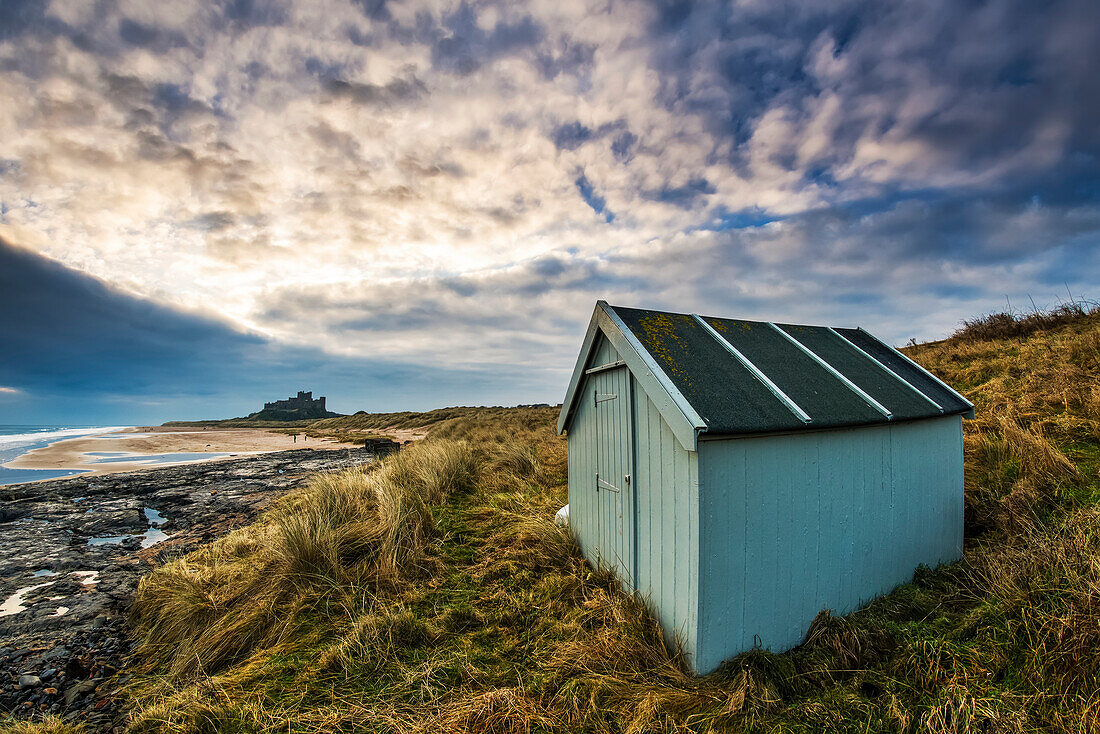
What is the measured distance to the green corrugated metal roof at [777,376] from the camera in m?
3.95

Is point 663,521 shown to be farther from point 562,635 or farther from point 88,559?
point 88,559

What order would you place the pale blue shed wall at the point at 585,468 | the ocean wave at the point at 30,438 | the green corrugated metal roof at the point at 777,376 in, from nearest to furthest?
1. the green corrugated metal roof at the point at 777,376
2. the pale blue shed wall at the point at 585,468
3. the ocean wave at the point at 30,438

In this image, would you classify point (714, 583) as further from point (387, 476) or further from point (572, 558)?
point (387, 476)

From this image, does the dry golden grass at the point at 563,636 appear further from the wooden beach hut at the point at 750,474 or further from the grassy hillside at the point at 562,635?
the wooden beach hut at the point at 750,474

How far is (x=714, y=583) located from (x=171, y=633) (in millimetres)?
5956

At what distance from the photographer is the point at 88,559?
316 inches

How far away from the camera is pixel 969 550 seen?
5.68 meters

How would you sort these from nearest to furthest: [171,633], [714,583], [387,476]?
[714,583], [171,633], [387,476]

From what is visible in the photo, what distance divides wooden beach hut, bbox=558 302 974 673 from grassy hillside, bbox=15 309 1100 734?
351mm

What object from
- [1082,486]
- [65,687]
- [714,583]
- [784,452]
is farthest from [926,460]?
[65,687]

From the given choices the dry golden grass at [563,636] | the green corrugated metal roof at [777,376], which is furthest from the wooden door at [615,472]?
the green corrugated metal roof at [777,376]

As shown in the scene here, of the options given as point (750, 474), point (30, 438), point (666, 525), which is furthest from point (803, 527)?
point (30, 438)

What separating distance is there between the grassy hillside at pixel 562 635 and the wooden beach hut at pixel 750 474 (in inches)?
13.8

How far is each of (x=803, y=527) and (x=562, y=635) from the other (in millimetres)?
2525
